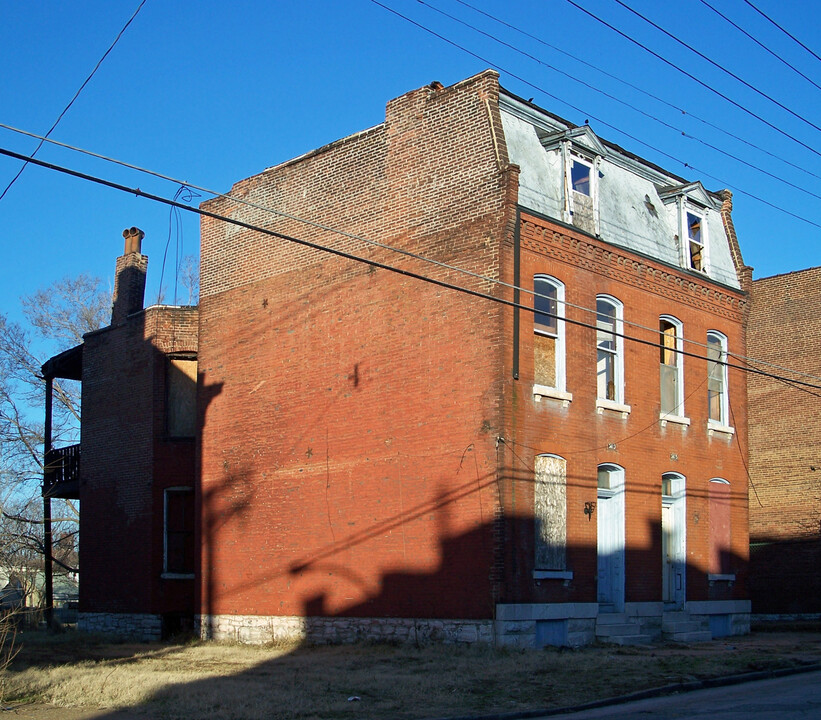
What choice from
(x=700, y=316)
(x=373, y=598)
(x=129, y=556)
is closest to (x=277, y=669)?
(x=373, y=598)

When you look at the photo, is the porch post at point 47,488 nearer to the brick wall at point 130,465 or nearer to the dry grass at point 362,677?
the brick wall at point 130,465

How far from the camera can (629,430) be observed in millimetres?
22766

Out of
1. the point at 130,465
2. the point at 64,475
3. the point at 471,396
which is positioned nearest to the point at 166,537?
the point at 130,465

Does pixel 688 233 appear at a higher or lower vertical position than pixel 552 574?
higher

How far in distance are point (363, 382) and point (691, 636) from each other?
9.71 m

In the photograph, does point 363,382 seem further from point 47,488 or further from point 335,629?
point 47,488

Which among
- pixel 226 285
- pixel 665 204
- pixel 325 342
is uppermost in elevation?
pixel 665 204

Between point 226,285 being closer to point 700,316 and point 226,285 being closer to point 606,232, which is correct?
point 606,232

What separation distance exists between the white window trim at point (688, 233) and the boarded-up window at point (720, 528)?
5.61 m

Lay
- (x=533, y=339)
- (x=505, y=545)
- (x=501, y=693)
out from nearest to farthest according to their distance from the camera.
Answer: (x=501, y=693) → (x=505, y=545) → (x=533, y=339)

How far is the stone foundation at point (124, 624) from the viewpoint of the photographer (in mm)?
25984

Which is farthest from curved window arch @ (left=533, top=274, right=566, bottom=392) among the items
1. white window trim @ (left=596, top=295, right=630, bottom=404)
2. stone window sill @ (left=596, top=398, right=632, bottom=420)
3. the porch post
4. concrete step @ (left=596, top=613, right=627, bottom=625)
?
the porch post

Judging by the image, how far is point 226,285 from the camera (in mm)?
26250

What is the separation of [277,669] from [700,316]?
14.3 metres
